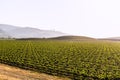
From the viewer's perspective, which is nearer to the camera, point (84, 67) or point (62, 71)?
point (62, 71)

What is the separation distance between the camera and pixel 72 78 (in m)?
25.4

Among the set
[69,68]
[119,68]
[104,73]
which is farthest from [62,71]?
[119,68]

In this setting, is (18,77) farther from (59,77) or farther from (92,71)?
(92,71)

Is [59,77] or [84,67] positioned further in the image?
[84,67]

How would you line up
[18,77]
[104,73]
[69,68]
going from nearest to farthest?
[18,77]
[104,73]
[69,68]

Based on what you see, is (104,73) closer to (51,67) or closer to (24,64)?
(51,67)

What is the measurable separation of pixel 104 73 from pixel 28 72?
8.57m

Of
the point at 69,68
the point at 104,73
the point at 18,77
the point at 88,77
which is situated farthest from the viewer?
the point at 69,68

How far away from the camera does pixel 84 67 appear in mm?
31266

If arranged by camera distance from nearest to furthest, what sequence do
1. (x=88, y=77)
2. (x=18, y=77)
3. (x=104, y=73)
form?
(x=18, y=77), (x=88, y=77), (x=104, y=73)

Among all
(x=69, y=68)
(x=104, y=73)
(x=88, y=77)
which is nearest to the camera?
(x=88, y=77)

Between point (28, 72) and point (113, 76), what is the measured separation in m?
9.32

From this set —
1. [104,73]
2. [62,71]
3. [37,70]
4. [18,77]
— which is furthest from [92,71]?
[18,77]

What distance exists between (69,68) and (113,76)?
5.93m
